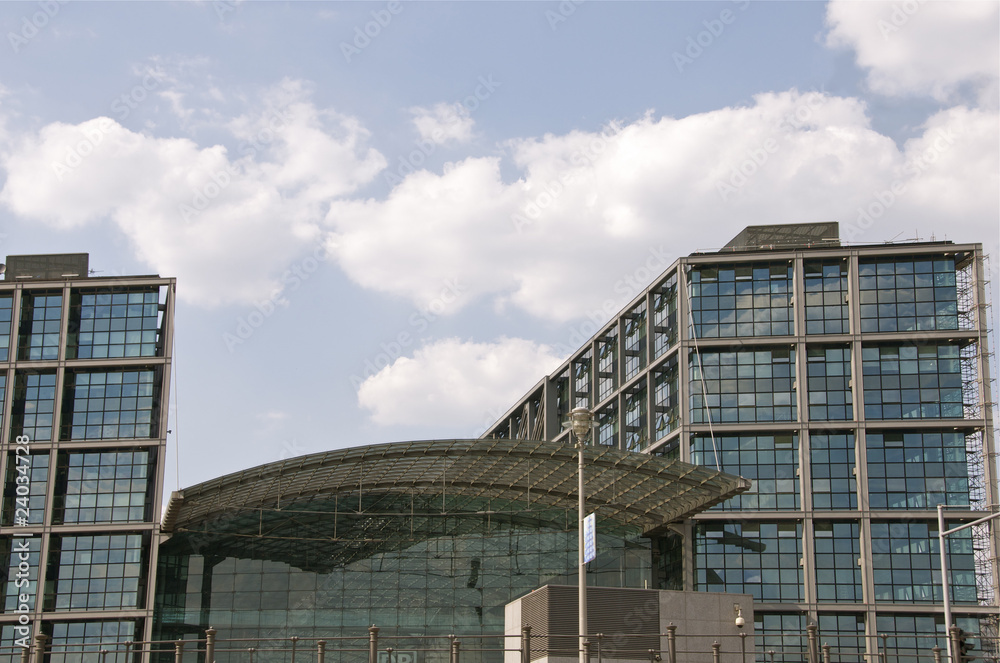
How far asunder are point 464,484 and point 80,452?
1828cm

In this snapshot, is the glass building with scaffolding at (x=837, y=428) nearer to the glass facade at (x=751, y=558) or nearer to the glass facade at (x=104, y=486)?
the glass facade at (x=751, y=558)

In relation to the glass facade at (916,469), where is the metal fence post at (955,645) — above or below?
below

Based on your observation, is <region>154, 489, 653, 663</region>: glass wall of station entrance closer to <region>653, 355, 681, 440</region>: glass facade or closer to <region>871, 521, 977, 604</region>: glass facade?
<region>653, 355, 681, 440</region>: glass facade

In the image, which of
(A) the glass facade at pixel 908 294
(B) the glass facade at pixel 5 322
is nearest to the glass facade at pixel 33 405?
(B) the glass facade at pixel 5 322

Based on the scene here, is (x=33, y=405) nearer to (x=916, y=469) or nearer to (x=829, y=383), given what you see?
(x=829, y=383)

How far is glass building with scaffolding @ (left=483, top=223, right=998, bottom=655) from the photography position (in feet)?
189

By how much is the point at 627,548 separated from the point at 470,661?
8.99 meters

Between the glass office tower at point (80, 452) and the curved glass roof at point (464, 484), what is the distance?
3.58m

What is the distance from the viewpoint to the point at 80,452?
5812cm

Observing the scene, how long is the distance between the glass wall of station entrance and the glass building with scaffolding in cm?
476

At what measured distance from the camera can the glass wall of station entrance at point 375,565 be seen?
5566 centimetres

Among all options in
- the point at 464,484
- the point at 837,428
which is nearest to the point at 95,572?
the point at 464,484

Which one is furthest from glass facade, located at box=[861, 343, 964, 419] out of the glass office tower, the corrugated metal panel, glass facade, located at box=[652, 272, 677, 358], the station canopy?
the glass office tower

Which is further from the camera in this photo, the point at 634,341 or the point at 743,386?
the point at 634,341
